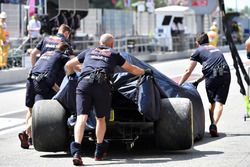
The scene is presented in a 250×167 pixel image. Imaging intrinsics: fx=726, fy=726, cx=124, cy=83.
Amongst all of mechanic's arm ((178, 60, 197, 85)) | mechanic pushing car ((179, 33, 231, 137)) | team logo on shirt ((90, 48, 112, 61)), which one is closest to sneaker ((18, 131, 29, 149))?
team logo on shirt ((90, 48, 112, 61))

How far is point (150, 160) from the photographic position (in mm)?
9164

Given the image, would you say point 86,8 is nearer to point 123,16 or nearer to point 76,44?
point 76,44

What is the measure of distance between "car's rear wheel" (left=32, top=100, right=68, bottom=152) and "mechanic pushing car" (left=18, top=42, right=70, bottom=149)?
0.86 metres

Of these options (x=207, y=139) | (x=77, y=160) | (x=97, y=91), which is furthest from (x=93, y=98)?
(x=207, y=139)

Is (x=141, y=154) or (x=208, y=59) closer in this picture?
Result: (x=141, y=154)

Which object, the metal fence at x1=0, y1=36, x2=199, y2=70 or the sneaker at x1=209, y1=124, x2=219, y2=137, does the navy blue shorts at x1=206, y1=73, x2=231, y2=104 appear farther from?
the metal fence at x1=0, y1=36, x2=199, y2=70

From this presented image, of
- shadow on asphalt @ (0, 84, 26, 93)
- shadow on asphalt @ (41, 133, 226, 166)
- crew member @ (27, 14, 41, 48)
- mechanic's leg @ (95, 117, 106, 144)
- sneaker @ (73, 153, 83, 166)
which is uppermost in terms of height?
crew member @ (27, 14, 41, 48)

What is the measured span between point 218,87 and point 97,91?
10.0 feet

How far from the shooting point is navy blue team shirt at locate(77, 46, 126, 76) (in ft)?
29.7

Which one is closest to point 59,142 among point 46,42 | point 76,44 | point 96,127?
point 96,127

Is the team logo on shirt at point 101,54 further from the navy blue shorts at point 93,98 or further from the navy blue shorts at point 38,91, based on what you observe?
the navy blue shorts at point 38,91

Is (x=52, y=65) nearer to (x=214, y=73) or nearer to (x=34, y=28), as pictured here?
(x=214, y=73)

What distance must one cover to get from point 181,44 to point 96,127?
29821mm

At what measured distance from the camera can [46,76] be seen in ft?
33.8
